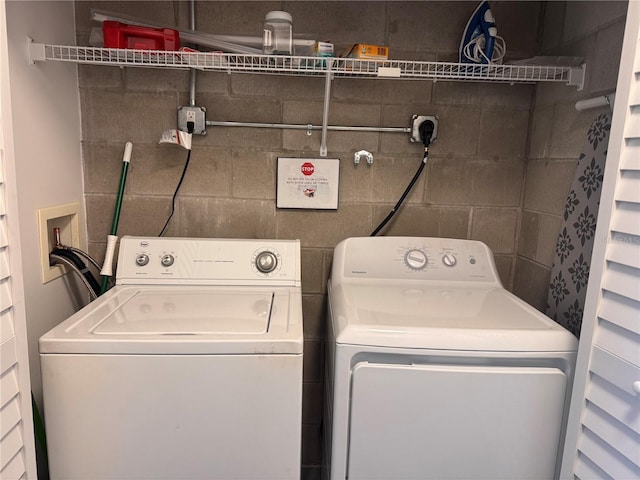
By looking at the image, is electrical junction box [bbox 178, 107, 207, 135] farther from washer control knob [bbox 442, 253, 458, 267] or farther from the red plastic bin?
washer control knob [bbox 442, 253, 458, 267]

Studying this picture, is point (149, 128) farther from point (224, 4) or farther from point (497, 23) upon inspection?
point (497, 23)

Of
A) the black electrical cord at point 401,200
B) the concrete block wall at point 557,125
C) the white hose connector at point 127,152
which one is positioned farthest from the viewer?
the black electrical cord at point 401,200

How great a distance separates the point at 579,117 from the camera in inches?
63.6

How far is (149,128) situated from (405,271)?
1.19 metres

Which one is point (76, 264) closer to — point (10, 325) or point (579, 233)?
point (10, 325)

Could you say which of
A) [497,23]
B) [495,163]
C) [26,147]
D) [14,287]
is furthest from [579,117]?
[26,147]

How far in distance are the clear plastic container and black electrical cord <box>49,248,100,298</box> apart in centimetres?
105

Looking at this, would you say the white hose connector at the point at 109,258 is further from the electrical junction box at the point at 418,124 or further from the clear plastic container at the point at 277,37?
the electrical junction box at the point at 418,124

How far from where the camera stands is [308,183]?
1933 mm

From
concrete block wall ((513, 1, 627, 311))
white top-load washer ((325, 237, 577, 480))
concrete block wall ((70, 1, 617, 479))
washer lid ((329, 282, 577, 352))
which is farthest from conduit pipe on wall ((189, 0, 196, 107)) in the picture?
concrete block wall ((513, 1, 627, 311))

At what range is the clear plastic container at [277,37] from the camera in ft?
5.17

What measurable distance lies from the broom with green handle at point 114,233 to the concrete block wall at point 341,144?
0.19 feet

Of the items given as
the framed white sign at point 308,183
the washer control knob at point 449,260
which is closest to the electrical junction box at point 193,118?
the framed white sign at point 308,183

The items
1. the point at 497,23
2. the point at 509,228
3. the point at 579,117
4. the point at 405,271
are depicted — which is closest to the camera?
the point at 579,117
